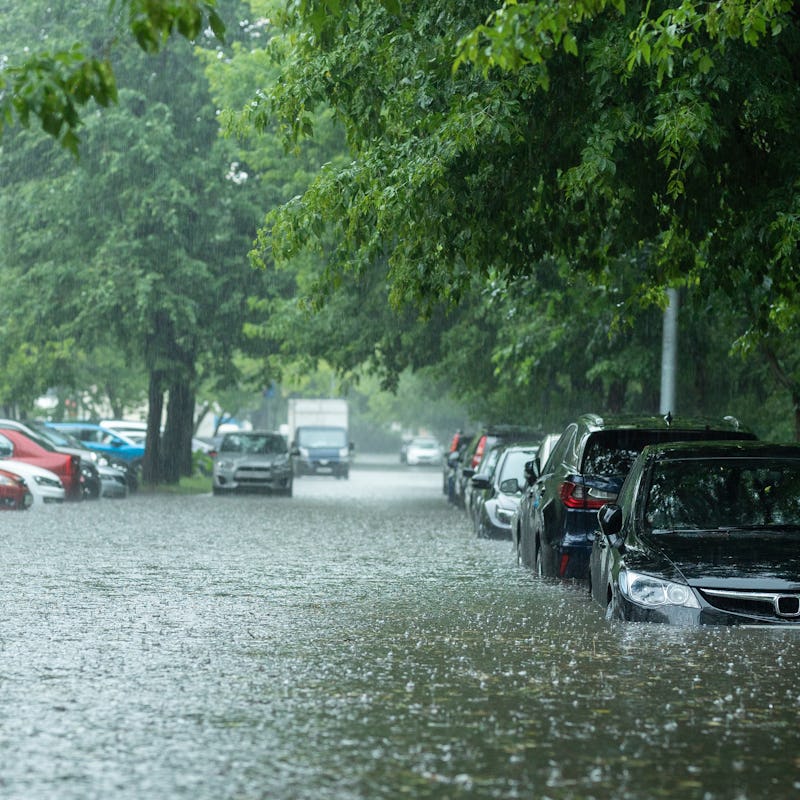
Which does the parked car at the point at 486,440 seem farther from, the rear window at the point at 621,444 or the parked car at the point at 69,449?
the rear window at the point at 621,444

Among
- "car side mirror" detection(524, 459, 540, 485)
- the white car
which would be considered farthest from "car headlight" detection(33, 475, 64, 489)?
"car side mirror" detection(524, 459, 540, 485)

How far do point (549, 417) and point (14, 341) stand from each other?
1347cm

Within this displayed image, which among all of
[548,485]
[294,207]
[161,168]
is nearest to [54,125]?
[294,207]

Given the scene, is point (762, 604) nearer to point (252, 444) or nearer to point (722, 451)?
point (722, 451)

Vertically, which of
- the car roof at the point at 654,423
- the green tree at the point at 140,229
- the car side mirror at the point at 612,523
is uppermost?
the green tree at the point at 140,229

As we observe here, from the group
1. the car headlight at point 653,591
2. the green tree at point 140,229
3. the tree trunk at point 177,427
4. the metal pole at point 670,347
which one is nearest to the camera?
the car headlight at point 653,591

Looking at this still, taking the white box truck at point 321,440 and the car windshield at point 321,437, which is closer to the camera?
the white box truck at point 321,440

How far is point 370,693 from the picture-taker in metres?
8.86

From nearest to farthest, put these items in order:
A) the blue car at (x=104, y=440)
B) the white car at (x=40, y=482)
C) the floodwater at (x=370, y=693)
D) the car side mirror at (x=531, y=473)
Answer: the floodwater at (x=370, y=693) → the car side mirror at (x=531, y=473) → the white car at (x=40, y=482) → the blue car at (x=104, y=440)

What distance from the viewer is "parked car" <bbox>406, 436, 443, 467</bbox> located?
93.2 meters

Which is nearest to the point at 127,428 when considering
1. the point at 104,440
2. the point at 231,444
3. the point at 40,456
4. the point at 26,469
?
the point at 104,440

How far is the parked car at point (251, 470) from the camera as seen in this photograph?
41.9m

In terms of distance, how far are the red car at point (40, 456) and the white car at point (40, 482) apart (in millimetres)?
782

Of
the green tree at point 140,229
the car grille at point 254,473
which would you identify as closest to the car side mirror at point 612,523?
the green tree at point 140,229
